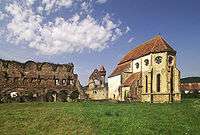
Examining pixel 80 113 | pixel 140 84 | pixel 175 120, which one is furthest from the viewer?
pixel 140 84

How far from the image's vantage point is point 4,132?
18.8m

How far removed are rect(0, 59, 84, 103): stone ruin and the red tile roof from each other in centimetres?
754

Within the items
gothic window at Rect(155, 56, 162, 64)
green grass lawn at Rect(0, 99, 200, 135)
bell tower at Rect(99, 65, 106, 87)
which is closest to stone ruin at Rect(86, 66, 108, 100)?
bell tower at Rect(99, 65, 106, 87)

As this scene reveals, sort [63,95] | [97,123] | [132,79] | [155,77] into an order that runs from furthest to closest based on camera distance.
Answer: [132,79]
[63,95]
[155,77]
[97,123]

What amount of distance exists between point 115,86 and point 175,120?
3061 cm

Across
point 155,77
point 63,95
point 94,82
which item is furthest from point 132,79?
point 94,82

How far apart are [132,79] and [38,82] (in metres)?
14.7

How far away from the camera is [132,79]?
151 ft

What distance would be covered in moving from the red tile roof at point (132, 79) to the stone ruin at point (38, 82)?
→ 24.7ft

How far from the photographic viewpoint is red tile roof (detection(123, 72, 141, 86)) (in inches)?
1766

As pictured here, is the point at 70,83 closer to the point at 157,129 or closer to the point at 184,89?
the point at 157,129

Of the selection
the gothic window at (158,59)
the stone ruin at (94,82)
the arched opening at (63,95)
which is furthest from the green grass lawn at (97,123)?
the stone ruin at (94,82)

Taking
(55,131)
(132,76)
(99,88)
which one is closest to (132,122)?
(55,131)

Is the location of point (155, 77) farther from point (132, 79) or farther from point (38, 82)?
point (38, 82)
